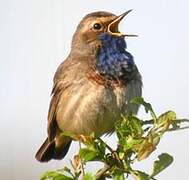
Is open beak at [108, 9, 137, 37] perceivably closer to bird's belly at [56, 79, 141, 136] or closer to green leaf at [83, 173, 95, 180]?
bird's belly at [56, 79, 141, 136]

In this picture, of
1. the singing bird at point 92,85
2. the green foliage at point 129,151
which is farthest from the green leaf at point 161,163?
the singing bird at point 92,85

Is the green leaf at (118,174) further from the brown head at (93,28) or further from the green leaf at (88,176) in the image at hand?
the brown head at (93,28)

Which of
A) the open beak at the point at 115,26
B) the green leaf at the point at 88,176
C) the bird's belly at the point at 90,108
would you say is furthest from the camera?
the open beak at the point at 115,26

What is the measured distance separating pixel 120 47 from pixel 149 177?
6.64 feet

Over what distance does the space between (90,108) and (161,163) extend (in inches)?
69.7

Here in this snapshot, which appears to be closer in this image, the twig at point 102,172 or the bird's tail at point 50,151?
the twig at point 102,172

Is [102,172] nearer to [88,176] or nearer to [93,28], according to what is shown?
[88,176]

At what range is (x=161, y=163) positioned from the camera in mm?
1625

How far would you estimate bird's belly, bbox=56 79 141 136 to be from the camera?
10.6 ft

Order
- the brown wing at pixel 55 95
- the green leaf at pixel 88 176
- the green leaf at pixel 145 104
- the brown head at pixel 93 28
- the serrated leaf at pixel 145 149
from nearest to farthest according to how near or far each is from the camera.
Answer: the green leaf at pixel 88 176 → the serrated leaf at pixel 145 149 → the green leaf at pixel 145 104 → the brown head at pixel 93 28 → the brown wing at pixel 55 95

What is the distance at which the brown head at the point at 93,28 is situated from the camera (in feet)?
11.8

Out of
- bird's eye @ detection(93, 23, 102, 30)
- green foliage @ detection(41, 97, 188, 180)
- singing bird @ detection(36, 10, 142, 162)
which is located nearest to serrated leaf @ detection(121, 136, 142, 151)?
green foliage @ detection(41, 97, 188, 180)

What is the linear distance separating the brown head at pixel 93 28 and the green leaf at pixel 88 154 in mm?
1839

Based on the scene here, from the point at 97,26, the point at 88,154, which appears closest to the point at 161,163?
the point at 88,154
